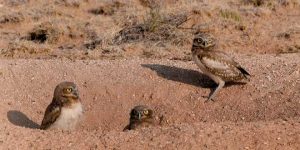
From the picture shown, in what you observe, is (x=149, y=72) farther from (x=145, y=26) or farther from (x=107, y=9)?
(x=107, y=9)

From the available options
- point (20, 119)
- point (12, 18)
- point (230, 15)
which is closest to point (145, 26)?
point (230, 15)

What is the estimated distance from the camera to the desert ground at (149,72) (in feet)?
23.4

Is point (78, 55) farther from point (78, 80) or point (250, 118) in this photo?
point (250, 118)

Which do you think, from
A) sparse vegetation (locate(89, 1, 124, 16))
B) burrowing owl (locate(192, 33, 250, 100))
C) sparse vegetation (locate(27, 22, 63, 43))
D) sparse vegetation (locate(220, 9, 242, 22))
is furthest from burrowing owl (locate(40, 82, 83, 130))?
sparse vegetation (locate(89, 1, 124, 16))

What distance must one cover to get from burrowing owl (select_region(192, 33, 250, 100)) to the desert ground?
0.26 meters

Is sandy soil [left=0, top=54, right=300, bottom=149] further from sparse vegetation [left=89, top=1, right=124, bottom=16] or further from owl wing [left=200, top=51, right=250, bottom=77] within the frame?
sparse vegetation [left=89, top=1, right=124, bottom=16]

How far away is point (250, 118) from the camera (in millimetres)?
9195

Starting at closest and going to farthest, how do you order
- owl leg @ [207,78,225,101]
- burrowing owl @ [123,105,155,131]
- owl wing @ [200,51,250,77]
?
burrowing owl @ [123,105,155,131], owl wing @ [200,51,250,77], owl leg @ [207,78,225,101]

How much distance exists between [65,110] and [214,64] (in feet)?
7.47

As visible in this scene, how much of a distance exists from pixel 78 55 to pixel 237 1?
6.63 meters

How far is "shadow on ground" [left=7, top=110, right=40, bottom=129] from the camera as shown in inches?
352

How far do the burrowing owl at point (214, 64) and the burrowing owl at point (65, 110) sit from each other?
2.01m

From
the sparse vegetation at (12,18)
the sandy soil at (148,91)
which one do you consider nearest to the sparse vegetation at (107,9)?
the sparse vegetation at (12,18)

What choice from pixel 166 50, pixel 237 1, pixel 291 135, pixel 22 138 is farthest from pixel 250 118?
pixel 237 1
